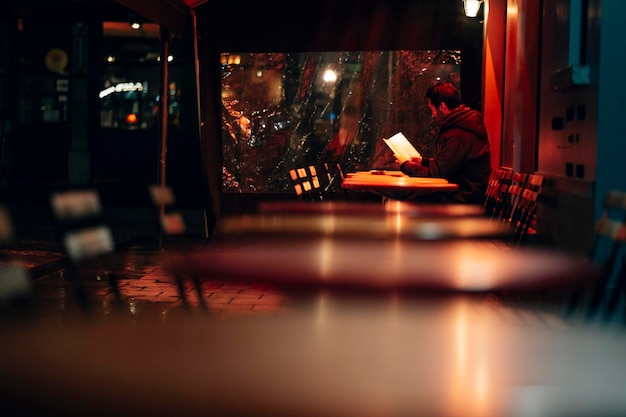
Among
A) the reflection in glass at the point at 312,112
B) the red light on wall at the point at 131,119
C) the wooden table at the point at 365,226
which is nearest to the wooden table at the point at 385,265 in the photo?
the wooden table at the point at 365,226

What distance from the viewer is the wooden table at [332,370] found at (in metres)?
2.93

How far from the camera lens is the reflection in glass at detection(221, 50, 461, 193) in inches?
471

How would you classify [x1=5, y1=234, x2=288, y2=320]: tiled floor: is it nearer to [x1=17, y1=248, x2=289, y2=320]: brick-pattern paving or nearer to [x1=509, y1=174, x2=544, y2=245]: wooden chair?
[x1=17, y1=248, x2=289, y2=320]: brick-pattern paving

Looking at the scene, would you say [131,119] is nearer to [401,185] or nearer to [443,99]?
[443,99]

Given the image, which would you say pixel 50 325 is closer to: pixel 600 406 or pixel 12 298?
pixel 12 298

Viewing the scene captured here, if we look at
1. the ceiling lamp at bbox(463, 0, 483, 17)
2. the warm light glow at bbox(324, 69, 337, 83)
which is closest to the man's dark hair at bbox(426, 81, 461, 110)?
the ceiling lamp at bbox(463, 0, 483, 17)

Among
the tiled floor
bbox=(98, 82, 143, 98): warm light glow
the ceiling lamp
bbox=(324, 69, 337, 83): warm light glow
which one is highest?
the ceiling lamp

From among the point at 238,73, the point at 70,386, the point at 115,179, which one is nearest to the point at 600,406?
the point at 70,386

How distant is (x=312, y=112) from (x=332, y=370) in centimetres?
931

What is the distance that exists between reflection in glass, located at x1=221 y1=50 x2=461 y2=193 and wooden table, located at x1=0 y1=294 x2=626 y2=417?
344 inches

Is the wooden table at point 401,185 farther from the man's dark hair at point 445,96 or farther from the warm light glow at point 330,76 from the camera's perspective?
the warm light glow at point 330,76

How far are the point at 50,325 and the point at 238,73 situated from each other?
28.6 ft

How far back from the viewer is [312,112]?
12.2 m

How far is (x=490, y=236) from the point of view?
15.8ft
